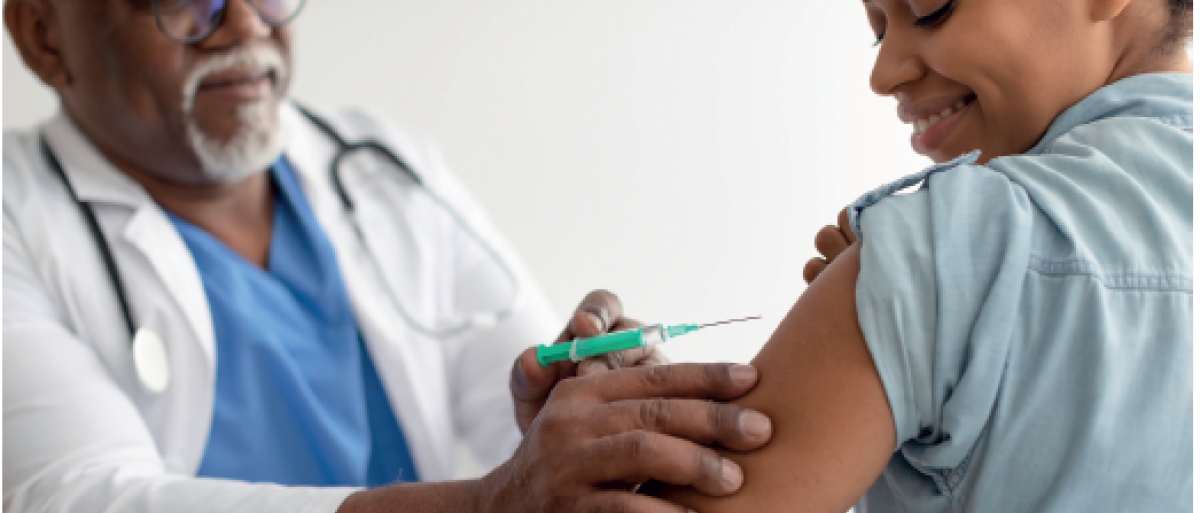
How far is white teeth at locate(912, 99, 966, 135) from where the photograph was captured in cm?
76

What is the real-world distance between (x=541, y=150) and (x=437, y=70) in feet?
1.03

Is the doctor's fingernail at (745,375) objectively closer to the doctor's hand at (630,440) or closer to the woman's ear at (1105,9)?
the doctor's hand at (630,440)

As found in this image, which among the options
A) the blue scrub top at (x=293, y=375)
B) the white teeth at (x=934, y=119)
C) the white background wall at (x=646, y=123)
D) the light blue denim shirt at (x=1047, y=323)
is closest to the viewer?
the light blue denim shirt at (x=1047, y=323)

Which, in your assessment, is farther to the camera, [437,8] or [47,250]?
[437,8]

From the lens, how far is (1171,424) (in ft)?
1.82

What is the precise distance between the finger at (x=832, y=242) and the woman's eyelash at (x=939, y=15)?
181 millimetres

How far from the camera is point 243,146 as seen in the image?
148 centimetres

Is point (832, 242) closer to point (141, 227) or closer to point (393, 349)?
point (393, 349)

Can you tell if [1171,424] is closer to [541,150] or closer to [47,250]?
[47,250]

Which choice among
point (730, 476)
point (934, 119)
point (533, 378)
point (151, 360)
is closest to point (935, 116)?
point (934, 119)

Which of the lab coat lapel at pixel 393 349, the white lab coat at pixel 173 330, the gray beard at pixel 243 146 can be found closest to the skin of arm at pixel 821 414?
the white lab coat at pixel 173 330

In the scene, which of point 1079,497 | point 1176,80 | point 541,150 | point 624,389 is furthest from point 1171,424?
point 541,150

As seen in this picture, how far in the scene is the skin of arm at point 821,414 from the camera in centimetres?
59

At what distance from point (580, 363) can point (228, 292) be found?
0.77 m
